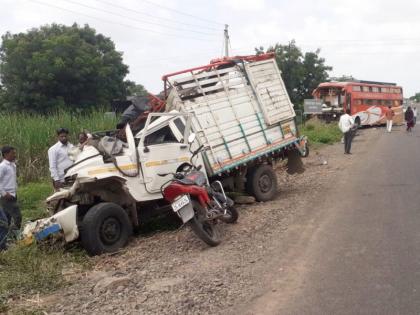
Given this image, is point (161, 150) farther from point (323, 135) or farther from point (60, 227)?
point (323, 135)

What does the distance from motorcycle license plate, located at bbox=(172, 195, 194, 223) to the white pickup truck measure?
3.90 feet

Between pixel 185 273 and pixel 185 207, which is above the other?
pixel 185 207

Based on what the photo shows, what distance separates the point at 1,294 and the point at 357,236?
448 centimetres

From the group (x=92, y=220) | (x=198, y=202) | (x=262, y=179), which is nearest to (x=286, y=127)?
(x=262, y=179)

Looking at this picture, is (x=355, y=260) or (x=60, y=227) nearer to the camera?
(x=355, y=260)

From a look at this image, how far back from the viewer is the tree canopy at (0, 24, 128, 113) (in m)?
30.1

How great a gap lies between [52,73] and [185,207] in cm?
2548

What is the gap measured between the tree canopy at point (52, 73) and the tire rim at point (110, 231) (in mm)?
23745

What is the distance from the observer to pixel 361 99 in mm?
33062

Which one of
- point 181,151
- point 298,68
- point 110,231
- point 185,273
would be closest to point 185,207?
point 185,273

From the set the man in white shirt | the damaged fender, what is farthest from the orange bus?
the damaged fender

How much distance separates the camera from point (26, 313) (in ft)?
16.1

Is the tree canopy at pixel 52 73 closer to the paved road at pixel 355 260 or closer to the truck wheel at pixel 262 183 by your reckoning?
the truck wheel at pixel 262 183

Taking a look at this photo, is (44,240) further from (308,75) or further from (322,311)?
(308,75)
